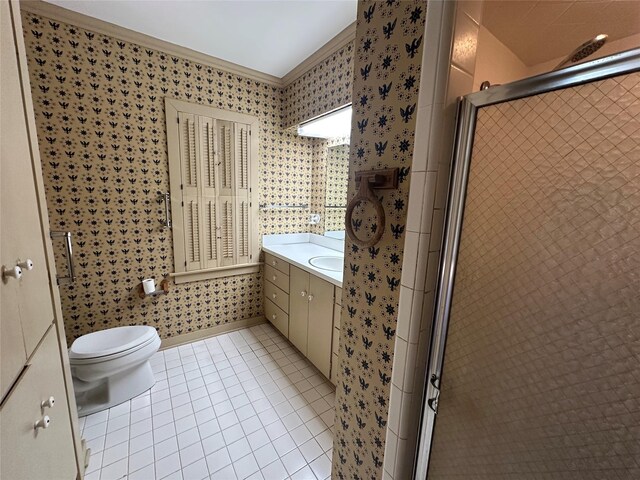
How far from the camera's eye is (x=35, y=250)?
0.80 m

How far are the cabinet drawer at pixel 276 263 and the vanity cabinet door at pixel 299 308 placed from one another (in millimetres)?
98

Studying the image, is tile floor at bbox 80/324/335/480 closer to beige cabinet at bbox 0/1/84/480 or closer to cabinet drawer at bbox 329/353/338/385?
cabinet drawer at bbox 329/353/338/385

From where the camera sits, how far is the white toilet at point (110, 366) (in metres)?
1.53

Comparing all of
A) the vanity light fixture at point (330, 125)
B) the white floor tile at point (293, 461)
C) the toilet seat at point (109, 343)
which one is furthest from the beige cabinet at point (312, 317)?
the vanity light fixture at point (330, 125)

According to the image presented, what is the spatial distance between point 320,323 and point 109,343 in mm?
1478

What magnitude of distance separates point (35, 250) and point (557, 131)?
1.45 m

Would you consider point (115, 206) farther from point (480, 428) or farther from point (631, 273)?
point (631, 273)

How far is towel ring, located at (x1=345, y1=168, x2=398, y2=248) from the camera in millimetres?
725

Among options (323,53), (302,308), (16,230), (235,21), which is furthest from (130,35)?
(302,308)

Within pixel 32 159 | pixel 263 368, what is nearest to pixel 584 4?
pixel 32 159

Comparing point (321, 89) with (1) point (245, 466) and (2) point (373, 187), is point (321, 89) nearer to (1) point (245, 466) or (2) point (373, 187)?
(2) point (373, 187)

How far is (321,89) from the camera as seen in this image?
1960 millimetres

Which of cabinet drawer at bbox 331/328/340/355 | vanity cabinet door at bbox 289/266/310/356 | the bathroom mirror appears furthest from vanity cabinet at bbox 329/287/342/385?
the bathroom mirror

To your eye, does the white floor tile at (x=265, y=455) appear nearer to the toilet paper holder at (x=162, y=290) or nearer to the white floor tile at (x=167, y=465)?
the white floor tile at (x=167, y=465)
